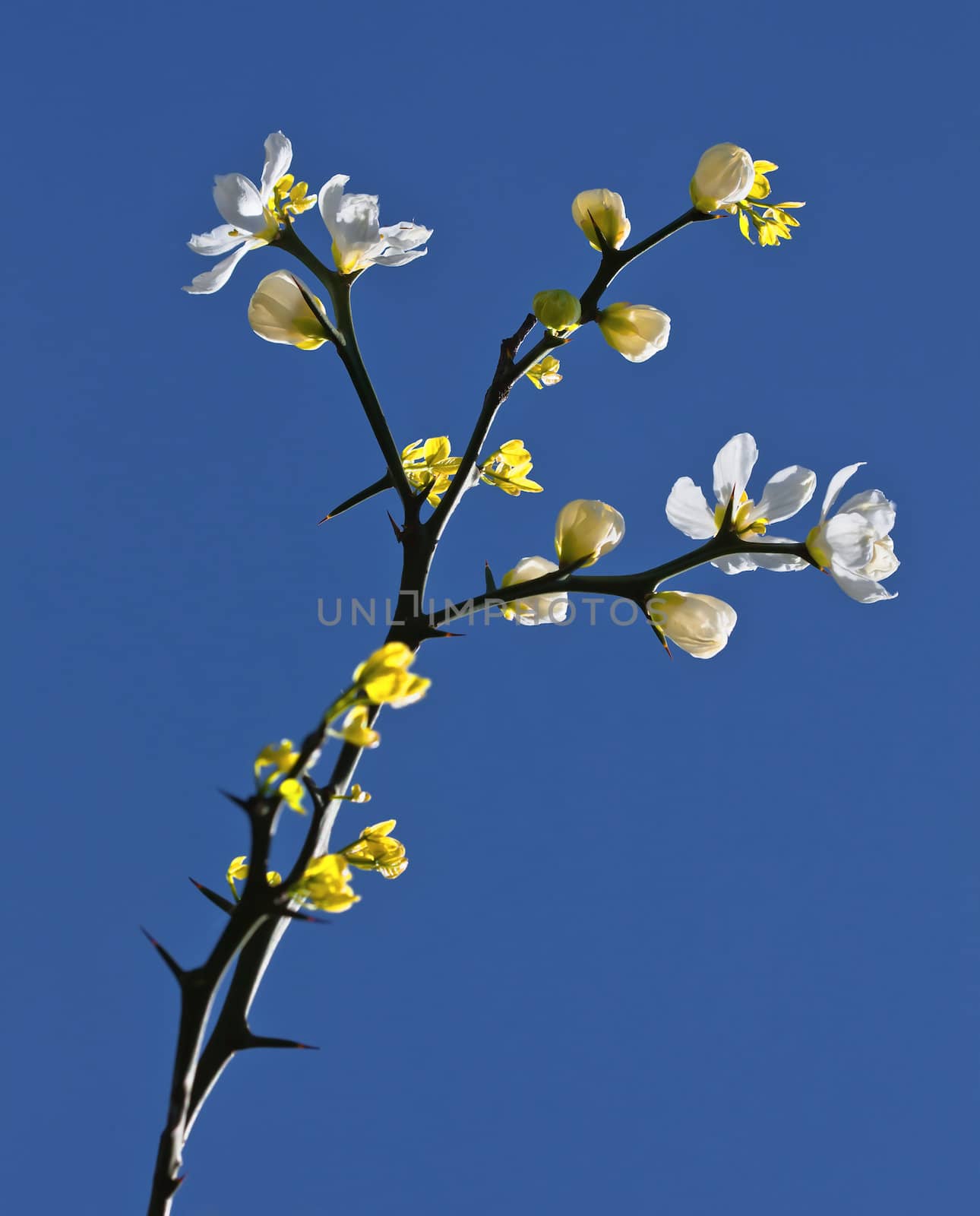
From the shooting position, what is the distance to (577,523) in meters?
1.78

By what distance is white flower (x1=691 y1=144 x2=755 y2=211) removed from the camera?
2018 mm

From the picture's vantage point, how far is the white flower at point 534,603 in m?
1.91

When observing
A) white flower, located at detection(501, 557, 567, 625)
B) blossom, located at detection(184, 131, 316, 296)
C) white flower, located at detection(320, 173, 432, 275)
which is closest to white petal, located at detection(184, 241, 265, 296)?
blossom, located at detection(184, 131, 316, 296)

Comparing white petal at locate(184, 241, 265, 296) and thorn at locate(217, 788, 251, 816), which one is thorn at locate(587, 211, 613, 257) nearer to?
white petal at locate(184, 241, 265, 296)

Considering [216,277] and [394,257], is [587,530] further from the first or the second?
[216,277]

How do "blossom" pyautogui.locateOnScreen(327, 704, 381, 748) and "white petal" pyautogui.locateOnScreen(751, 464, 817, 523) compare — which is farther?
"white petal" pyautogui.locateOnScreen(751, 464, 817, 523)

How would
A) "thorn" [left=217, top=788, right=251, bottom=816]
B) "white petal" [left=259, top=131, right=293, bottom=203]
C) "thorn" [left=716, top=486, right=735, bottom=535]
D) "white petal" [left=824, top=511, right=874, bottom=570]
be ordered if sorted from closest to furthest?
"thorn" [left=217, top=788, right=251, bottom=816], "white petal" [left=824, top=511, right=874, bottom=570], "thorn" [left=716, top=486, right=735, bottom=535], "white petal" [left=259, top=131, right=293, bottom=203]

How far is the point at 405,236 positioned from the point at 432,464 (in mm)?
461

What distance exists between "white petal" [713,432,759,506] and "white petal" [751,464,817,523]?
0.05m

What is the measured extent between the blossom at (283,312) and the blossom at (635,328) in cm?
56

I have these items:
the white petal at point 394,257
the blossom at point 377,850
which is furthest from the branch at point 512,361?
the blossom at point 377,850

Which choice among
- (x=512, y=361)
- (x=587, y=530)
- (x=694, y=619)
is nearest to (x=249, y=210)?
(x=512, y=361)

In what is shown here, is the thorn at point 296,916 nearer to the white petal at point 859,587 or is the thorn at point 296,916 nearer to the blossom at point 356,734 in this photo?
the blossom at point 356,734

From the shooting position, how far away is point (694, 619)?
1.77 meters
